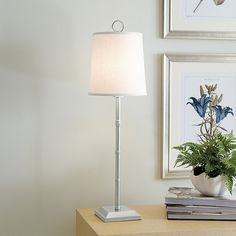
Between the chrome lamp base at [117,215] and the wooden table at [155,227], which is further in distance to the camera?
the chrome lamp base at [117,215]

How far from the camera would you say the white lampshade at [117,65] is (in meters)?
2.09

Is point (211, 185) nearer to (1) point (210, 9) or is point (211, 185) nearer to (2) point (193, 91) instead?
(2) point (193, 91)

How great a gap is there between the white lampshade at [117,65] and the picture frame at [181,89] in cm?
42

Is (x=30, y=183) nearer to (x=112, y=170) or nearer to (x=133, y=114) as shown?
(x=112, y=170)

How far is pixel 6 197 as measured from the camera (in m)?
2.41

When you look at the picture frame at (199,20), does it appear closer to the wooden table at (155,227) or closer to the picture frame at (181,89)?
the picture frame at (181,89)

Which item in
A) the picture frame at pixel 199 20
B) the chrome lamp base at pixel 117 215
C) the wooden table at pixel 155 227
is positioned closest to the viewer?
the wooden table at pixel 155 227

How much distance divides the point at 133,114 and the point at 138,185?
0.33 m

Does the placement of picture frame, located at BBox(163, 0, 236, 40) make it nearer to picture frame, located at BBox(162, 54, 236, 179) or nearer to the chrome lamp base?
picture frame, located at BBox(162, 54, 236, 179)

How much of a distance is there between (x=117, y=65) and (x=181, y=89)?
0.55 meters

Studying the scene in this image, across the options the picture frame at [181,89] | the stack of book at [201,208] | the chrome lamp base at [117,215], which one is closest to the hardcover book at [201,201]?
the stack of book at [201,208]

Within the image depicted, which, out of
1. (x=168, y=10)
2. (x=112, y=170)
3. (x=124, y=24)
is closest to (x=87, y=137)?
(x=112, y=170)

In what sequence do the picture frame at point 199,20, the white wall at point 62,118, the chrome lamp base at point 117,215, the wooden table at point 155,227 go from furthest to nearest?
the picture frame at point 199,20
the white wall at point 62,118
the chrome lamp base at point 117,215
the wooden table at point 155,227

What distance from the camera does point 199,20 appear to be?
8.39 ft
